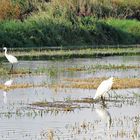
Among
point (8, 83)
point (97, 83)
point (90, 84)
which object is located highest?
point (8, 83)

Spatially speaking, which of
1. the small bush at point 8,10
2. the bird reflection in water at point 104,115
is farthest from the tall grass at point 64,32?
the bird reflection in water at point 104,115

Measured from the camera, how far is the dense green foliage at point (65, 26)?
48.0m

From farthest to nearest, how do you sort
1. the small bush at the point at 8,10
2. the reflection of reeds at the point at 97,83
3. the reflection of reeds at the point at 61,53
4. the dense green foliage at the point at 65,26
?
the small bush at the point at 8,10
the dense green foliage at the point at 65,26
the reflection of reeds at the point at 61,53
the reflection of reeds at the point at 97,83

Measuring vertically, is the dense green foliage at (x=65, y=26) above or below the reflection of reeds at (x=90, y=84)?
above

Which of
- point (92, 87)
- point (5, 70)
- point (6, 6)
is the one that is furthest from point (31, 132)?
point (6, 6)

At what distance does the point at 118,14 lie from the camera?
63.1 m

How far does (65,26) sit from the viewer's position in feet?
167

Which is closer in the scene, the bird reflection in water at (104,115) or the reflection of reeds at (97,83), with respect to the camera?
the bird reflection in water at (104,115)

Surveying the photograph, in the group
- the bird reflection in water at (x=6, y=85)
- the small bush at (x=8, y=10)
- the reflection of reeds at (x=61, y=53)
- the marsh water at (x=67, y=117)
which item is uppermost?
the small bush at (x=8, y=10)

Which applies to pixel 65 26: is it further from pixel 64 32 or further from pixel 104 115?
pixel 104 115

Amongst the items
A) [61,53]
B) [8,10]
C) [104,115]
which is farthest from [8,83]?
[8,10]

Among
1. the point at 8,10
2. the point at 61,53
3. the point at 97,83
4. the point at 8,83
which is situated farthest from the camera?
the point at 8,10

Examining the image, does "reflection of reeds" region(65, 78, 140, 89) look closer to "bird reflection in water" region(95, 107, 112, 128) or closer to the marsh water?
the marsh water

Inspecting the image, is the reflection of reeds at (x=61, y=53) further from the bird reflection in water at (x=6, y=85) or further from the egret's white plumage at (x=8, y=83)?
the bird reflection in water at (x=6, y=85)
